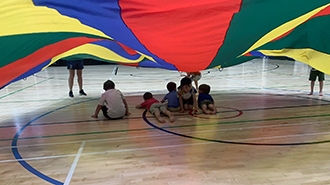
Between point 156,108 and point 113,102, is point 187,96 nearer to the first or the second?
point 156,108

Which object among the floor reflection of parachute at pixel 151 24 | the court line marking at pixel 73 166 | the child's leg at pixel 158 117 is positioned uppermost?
the floor reflection of parachute at pixel 151 24

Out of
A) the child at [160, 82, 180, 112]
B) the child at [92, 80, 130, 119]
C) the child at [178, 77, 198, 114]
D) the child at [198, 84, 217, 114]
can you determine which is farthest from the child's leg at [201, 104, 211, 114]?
the child at [92, 80, 130, 119]

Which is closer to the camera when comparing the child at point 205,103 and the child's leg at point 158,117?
the child's leg at point 158,117

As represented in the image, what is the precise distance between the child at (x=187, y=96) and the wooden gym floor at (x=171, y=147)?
0.88 ft

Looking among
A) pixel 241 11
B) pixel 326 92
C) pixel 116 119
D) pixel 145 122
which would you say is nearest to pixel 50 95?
pixel 116 119

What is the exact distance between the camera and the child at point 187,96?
3672 millimetres

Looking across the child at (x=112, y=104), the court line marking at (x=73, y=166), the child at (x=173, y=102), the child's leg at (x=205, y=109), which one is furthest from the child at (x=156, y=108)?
the court line marking at (x=73, y=166)

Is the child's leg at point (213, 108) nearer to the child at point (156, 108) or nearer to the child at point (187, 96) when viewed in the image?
the child at point (187, 96)

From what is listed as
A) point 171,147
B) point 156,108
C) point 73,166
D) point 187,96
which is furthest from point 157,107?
point 73,166

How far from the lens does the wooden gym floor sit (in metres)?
1.94

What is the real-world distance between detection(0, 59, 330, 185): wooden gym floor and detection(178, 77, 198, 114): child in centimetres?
27

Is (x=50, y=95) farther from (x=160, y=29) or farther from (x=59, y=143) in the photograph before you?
(x=160, y=29)

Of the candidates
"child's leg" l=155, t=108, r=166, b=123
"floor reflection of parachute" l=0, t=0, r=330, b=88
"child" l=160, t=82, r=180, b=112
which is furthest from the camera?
"child" l=160, t=82, r=180, b=112

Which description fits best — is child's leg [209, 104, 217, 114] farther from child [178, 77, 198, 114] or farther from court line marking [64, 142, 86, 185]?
court line marking [64, 142, 86, 185]
